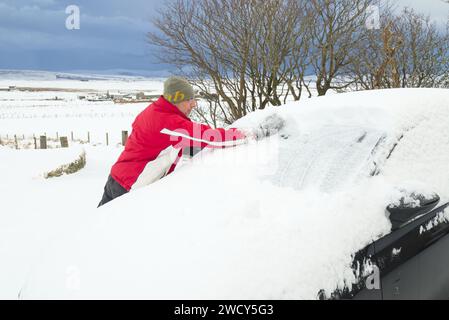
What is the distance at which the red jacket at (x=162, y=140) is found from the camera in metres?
2.48

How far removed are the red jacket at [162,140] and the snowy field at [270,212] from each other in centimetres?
13

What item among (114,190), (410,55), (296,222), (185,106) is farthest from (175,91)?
(410,55)

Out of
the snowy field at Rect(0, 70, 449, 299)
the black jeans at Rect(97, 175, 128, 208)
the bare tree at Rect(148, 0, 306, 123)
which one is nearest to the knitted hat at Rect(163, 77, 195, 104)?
the snowy field at Rect(0, 70, 449, 299)

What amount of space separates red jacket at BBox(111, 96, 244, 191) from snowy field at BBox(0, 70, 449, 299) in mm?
129

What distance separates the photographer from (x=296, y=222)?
60.0 inches

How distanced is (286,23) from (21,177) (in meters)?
7.40

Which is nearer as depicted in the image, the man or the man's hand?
the man's hand

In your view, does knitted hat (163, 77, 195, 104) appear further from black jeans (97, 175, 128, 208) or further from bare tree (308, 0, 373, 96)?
bare tree (308, 0, 373, 96)

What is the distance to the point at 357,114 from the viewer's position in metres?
2.10

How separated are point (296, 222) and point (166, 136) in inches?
55.5

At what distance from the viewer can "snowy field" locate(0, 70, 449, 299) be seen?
1375mm

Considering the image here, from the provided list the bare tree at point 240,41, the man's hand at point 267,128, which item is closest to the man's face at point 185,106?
the man's hand at point 267,128

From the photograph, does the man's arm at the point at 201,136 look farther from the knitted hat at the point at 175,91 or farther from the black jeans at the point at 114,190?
the black jeans at the point at 114,190

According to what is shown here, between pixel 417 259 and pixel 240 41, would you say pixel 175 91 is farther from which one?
pixel 240 41
